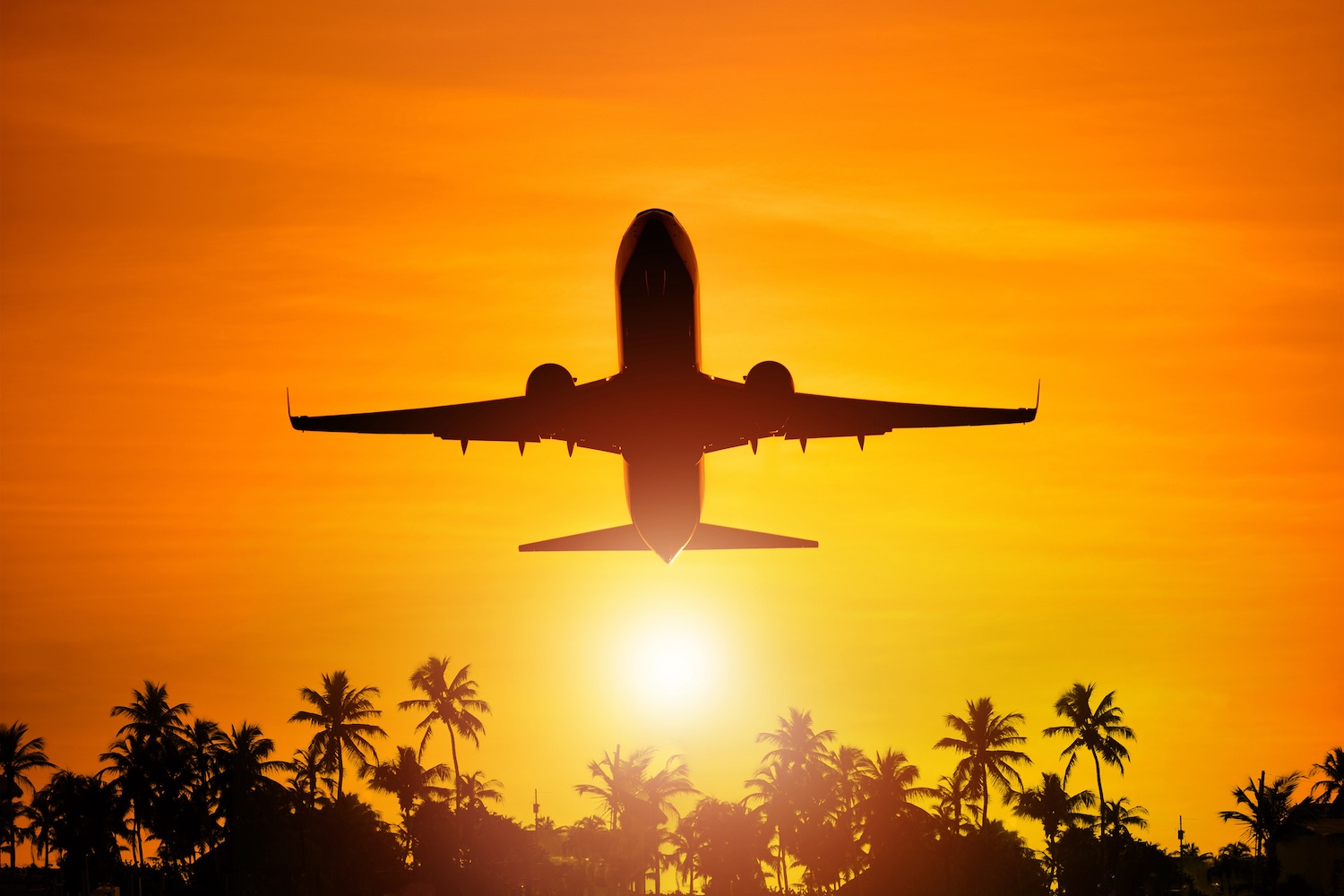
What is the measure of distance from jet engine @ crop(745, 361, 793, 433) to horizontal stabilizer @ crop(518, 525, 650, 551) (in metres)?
9.96

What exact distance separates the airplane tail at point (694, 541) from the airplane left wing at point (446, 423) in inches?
275

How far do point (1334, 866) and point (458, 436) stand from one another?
223 ft

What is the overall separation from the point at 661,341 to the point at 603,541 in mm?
11431

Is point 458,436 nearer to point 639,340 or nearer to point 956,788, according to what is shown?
point 639,340

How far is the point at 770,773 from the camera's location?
121 metres

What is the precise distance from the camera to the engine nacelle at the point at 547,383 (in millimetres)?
43125

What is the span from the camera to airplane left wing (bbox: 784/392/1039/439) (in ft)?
149

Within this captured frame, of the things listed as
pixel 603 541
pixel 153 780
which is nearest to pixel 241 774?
pixel 153 780

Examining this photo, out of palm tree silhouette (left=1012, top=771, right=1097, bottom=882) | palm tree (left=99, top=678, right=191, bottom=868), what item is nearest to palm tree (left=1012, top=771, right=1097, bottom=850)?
palm tree silhouette (left=1012, top=771, right=1097, bottom=882)

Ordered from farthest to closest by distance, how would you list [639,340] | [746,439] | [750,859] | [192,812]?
[750,859], [192,812], [746,439], [639,340]

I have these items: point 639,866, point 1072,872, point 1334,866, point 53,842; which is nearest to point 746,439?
point 1334,866

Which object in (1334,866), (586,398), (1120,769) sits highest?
(586,398)

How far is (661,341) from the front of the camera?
4347cm

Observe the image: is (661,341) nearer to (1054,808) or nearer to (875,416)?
(875,416)
